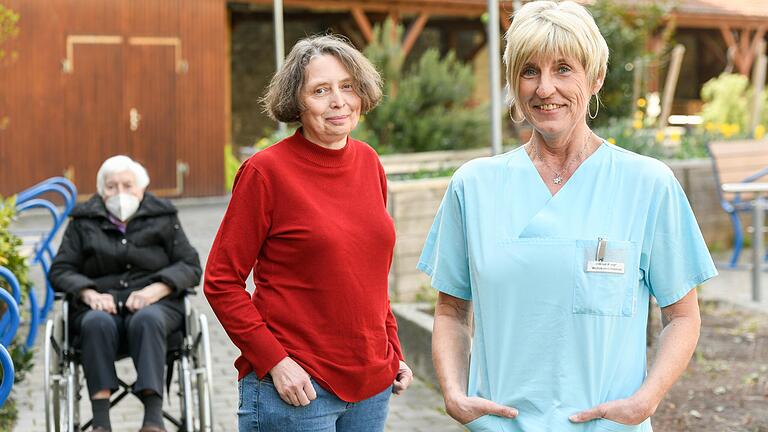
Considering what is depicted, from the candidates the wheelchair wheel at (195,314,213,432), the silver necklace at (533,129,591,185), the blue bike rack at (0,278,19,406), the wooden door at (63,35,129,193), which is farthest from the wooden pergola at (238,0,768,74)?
the silver necklace at (533,129,591,185)

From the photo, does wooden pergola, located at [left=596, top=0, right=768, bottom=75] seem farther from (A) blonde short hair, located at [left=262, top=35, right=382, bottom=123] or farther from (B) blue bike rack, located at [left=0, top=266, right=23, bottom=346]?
(A) blonde short hair, located at [left=262, top=35, right=382, bottom=123]

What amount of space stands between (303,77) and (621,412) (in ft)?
4.52

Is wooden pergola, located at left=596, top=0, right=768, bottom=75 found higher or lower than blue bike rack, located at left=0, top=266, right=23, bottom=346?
higher

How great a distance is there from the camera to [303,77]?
311cm

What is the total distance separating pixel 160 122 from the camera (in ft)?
55.3

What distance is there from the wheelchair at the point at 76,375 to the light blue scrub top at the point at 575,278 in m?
2.79

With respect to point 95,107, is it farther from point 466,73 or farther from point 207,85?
point 466,73

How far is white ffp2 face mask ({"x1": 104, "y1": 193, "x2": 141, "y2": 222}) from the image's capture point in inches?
211

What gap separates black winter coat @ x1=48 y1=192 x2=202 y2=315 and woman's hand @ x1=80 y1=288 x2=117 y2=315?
0.04 meters

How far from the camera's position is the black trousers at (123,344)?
4.91 m

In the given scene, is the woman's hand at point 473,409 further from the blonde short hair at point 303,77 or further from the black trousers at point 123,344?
the black trousers at point 123,344

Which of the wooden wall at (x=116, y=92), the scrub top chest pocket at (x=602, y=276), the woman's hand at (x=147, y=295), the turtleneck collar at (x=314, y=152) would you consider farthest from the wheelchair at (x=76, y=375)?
the wooden wall at (x=116, y=92)

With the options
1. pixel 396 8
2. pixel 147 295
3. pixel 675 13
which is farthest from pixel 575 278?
pixel 675 13

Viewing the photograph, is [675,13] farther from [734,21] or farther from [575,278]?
[575,278]
